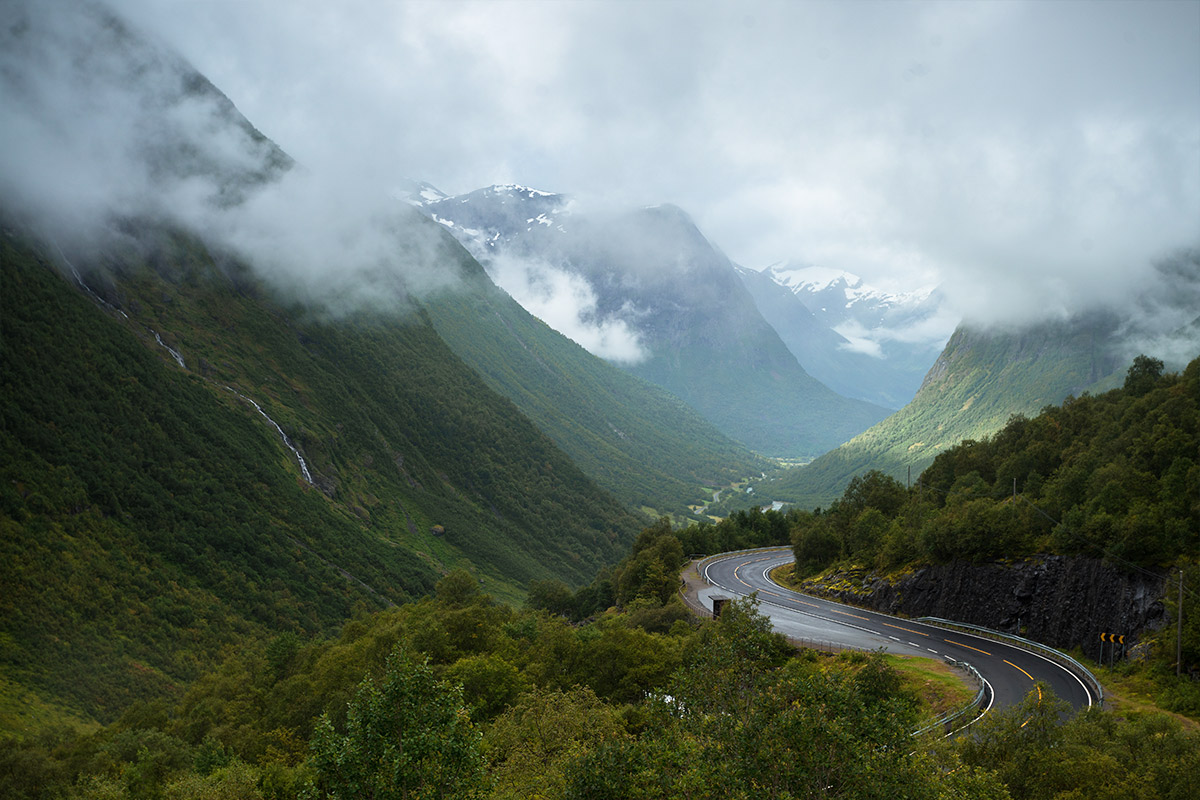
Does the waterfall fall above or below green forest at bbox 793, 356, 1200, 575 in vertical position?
below

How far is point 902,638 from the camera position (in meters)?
55.5

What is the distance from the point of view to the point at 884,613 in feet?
221

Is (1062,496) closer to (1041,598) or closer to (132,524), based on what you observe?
(1041,598)

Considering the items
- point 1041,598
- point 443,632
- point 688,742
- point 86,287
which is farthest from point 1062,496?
point 86,287

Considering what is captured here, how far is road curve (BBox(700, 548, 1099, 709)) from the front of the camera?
139 feet

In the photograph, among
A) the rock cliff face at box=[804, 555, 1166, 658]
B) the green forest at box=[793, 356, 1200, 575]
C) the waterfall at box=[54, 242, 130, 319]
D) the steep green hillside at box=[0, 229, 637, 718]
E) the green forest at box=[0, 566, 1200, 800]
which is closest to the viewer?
the green forest at box=[0, 566, 1200, 800]

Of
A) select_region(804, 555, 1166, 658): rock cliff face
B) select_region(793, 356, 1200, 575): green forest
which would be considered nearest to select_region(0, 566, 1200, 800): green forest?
select_region(804, 555, 1166, 658): rock cliff face

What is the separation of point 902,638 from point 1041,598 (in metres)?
11.4

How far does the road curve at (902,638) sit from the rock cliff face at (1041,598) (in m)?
2.80

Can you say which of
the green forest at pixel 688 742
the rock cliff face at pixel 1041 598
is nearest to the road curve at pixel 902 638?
the rock cliff face at pixel 1041 598

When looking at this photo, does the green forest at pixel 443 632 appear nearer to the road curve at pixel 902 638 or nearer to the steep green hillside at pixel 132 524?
the steep green hillside at pixel 132 524

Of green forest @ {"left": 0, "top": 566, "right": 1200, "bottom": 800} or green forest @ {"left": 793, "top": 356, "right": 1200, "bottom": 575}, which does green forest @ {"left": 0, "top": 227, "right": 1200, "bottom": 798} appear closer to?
green forest @ {"left": 0, "top": 566, "right": 1200, "bottom": 800}

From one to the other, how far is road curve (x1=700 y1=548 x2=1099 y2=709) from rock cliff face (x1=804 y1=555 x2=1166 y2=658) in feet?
9.19

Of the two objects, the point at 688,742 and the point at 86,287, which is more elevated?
the point at 86,287
